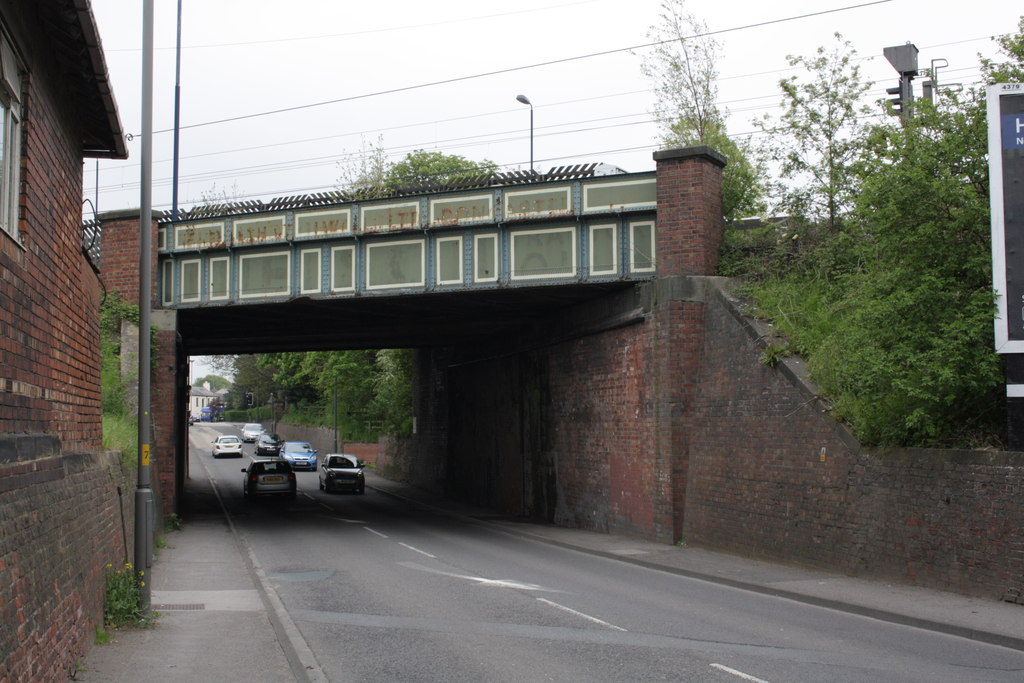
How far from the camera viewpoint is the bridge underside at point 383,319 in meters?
22.9

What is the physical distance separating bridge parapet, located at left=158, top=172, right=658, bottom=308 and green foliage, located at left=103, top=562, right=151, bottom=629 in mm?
11741

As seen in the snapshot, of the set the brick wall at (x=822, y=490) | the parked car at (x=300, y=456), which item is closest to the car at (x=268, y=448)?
the parked car at (x=300, y=456)

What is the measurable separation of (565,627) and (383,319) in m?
18.2

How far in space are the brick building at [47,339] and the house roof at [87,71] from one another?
0.02 metres

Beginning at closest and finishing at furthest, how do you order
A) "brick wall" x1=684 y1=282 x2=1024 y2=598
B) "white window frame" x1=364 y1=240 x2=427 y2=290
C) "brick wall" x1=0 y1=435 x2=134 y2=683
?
"brick wall" x1=0 y1=435 x2=134 y2=683 → "brick wall" x1=684 y1=282 x2=1024 y2=598 → "white window frame" x1=364 y1=240 x2=427 y2=290

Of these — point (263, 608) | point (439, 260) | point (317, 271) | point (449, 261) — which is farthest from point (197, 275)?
point (263, 608)

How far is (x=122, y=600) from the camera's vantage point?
35.4ft

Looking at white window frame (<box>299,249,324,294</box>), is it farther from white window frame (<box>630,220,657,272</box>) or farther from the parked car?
the parked car

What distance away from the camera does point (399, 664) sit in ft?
29.8

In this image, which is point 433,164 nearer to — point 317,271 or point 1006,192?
point 317,271

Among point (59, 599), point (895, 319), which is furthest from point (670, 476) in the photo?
point (59, 599)

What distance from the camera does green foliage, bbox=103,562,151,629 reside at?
10641 mm

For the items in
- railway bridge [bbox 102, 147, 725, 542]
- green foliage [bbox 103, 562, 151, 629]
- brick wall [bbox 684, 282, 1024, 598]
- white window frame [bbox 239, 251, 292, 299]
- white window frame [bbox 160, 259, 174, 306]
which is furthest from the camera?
white window frame [bbox 160, 259, 174, 306]

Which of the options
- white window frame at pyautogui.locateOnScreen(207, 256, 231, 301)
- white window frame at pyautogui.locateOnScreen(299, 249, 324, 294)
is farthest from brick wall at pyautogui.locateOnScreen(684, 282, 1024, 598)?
white window frame at pyautogui.locateOnScreen(207, 256, 231, 301)
